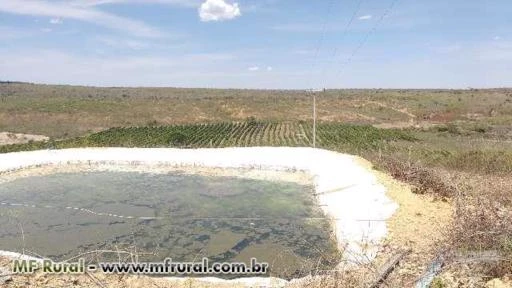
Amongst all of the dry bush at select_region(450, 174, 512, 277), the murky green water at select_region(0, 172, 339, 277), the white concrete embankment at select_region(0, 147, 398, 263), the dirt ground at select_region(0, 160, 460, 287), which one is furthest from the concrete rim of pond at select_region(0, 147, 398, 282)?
the dry bush at select_region(450, 174, 512, 277)

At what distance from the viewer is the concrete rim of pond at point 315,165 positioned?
528 inches

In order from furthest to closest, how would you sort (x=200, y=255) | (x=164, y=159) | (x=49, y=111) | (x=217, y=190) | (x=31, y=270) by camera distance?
(x=49, y=111)
(x=164, y=159)
(x=217, y=190)
(x=200, y=255)
(x=31, y=270)

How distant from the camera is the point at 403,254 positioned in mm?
10023

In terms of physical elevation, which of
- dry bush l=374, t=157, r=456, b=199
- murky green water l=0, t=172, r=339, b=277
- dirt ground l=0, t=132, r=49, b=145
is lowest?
murky green water l=0, t=172, r=339, b=277

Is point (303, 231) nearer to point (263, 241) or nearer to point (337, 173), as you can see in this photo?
point (263, 241)

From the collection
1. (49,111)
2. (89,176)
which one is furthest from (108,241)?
(49,111)

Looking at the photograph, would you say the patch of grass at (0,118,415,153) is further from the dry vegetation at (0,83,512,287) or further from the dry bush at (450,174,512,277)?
the dry bush at (450,174,512,277)

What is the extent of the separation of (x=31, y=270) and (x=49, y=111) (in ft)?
175

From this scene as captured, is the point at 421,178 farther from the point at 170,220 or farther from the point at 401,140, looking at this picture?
the point at 401,140

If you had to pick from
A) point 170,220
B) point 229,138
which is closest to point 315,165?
point 170,220

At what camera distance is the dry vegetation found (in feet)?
28.7

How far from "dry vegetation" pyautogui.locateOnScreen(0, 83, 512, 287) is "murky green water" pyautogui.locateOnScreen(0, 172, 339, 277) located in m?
2.49

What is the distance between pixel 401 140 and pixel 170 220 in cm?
2616

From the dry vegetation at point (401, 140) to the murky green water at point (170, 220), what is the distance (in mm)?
2490
